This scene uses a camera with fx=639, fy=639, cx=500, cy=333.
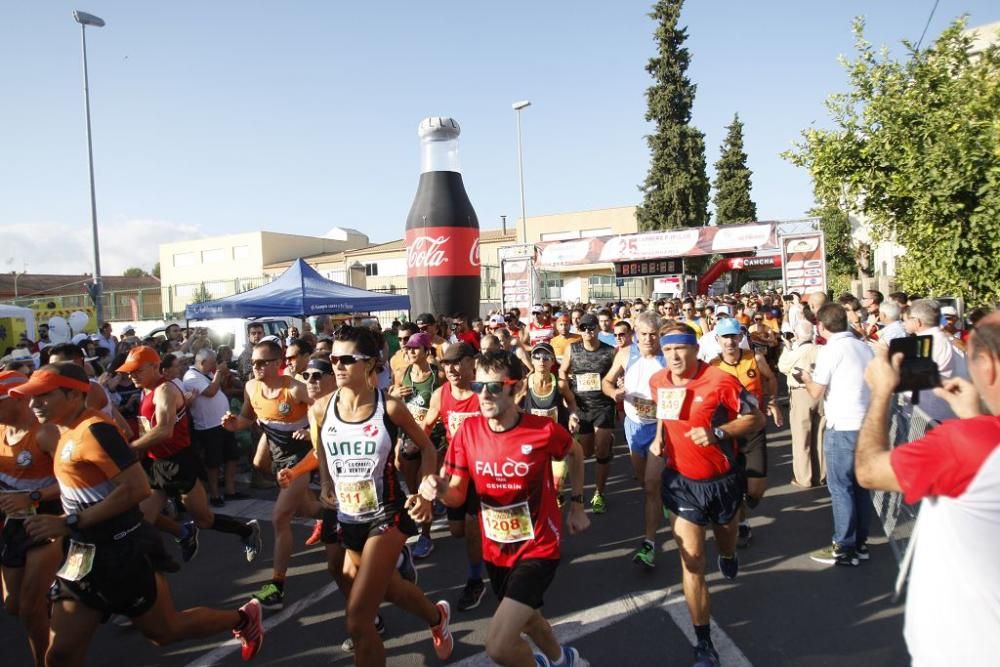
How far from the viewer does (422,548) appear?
216 inches

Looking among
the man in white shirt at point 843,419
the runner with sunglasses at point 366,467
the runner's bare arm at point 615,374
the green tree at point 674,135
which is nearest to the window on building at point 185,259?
the green tree at point 674,135

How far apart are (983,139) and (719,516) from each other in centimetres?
647

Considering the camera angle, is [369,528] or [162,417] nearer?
[369,528]

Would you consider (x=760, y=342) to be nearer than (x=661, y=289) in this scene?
Answer: Yes

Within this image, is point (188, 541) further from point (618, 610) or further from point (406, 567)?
point (618, 610)

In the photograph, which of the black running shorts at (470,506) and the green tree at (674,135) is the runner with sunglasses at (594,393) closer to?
the black running shorts at (470,506)

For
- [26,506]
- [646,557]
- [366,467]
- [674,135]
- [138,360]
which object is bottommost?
[646,557]

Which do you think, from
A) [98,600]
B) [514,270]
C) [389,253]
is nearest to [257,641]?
[98,600]

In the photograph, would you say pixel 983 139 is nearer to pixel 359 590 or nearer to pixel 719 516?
pixel 719 516

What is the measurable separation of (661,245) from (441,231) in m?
6.74

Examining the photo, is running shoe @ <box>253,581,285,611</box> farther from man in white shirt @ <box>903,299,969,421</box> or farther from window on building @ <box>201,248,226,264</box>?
window on building @ <box>201,248,226,264</box>

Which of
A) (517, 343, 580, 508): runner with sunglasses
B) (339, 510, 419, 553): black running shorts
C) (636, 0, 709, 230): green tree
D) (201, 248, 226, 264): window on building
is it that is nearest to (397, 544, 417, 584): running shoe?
(339, 510, 419, 553): black running shorts

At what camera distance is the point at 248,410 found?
17.3 feet

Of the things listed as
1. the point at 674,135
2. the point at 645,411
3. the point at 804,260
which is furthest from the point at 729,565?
the point at 674,135
